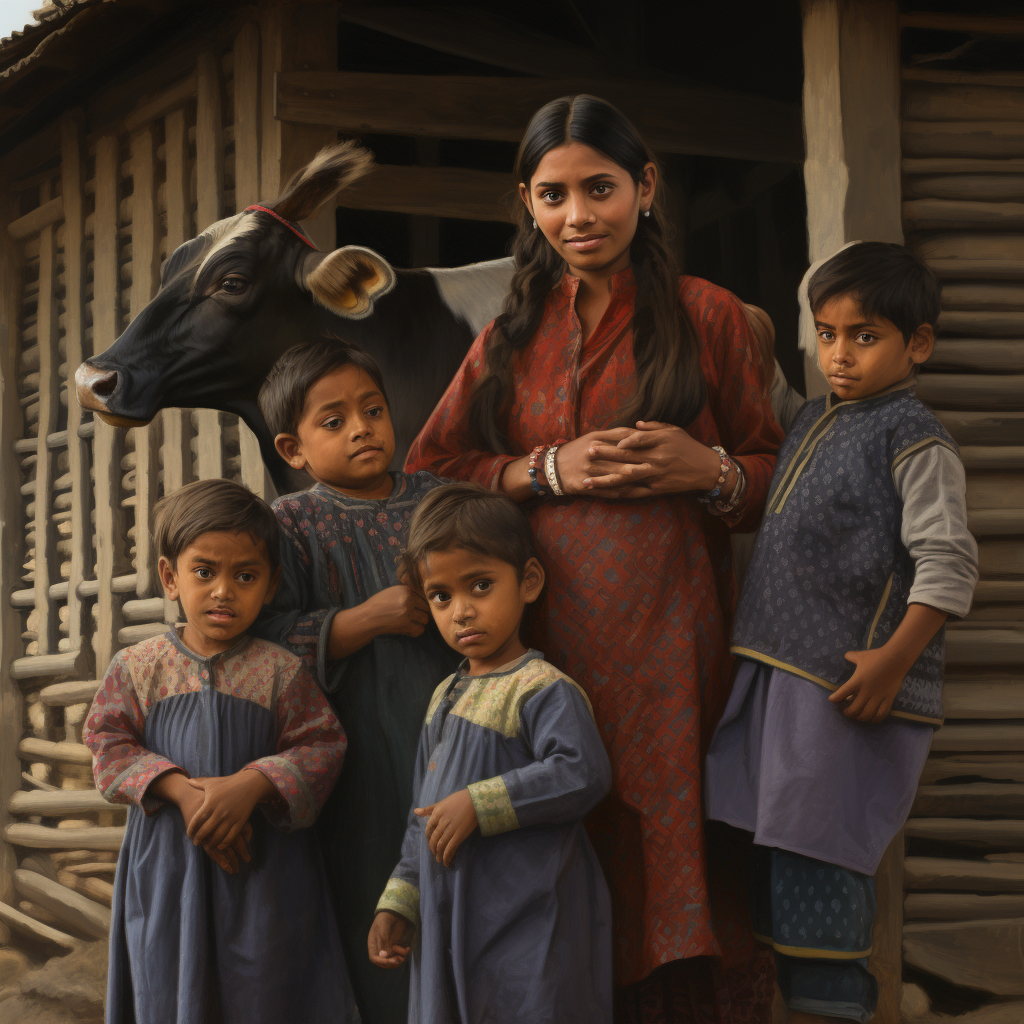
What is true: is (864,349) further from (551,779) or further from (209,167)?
(209,167)

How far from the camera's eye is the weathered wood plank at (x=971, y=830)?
3.35 meters

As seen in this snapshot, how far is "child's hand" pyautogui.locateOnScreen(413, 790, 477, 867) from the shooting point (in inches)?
79.4

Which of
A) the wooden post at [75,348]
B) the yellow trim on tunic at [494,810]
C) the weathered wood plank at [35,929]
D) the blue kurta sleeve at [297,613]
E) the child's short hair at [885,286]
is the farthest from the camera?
the wooden post at [75,348]

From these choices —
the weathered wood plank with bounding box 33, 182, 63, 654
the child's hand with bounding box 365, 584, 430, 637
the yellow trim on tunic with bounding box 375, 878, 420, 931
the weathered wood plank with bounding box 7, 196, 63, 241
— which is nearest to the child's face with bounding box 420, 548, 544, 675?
the child's hand with bounding box 365, 584, 430, 637

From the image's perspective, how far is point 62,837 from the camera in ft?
15.4

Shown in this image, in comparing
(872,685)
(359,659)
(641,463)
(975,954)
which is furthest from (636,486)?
(975,954)

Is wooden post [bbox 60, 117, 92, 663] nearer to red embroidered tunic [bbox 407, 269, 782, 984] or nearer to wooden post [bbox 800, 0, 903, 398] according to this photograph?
red embroidered tunic [bbox 407, 269, 782, 984]

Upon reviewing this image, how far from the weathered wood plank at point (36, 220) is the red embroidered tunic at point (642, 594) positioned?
→ 10.5 ft

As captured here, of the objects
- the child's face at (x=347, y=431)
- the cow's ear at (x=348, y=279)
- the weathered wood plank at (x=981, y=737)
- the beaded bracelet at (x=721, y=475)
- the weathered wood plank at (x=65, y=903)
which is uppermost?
the cow's ear at (x=348, y=279)

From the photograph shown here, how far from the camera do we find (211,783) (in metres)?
2.20

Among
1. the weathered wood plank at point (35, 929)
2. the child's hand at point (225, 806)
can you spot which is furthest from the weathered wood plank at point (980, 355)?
the weathered wood plank at point (35, 929)

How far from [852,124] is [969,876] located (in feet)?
7.80

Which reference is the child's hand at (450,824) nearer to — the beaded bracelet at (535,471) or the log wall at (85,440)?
the beaded bracelet at (535,471)

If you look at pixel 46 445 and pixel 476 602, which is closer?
pixel 476 602
